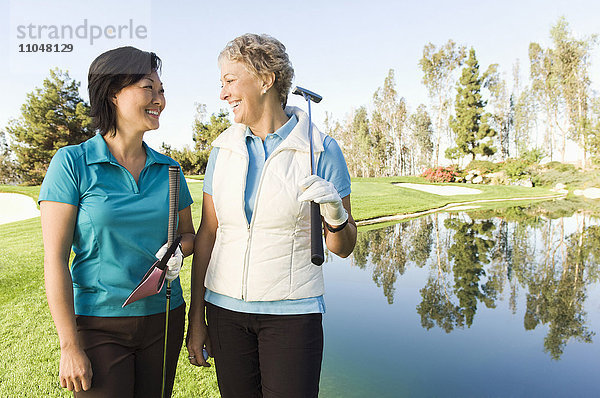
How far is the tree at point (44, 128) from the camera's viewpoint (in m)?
23.2

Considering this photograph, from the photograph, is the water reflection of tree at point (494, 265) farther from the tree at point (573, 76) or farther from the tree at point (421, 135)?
the tree at point (421, 135)

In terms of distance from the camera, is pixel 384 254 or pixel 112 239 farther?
pixel 384 254

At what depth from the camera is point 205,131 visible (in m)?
25.6

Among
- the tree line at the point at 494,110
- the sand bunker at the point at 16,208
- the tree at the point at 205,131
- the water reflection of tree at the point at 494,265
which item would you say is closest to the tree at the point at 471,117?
the tree line at the point at 494,110

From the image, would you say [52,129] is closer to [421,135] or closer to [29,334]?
[29,334]

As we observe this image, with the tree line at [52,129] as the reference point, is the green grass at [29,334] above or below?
below

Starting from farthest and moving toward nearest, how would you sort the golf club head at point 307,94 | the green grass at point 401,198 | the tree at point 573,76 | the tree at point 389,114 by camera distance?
the tree at point 389,114, the tree at point 573,76, the green grass at point 401,198, the golf club head at point 307,94

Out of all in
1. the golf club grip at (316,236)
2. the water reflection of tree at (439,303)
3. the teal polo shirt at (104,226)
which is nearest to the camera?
the golf club grip at (316,236)

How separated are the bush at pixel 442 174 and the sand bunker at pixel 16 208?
20222 mm

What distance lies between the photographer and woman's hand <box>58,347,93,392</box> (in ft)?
4.35

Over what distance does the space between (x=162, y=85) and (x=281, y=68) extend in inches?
18.2

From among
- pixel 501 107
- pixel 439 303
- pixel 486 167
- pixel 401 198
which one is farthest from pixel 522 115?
pixel 439 303

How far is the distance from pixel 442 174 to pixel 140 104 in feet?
84.6

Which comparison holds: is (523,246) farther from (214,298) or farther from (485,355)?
(214,298)
